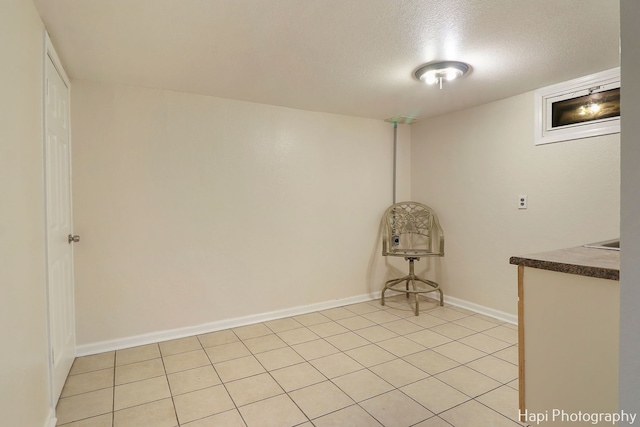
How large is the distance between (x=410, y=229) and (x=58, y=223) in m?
3.20

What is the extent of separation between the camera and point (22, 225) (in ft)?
4.45

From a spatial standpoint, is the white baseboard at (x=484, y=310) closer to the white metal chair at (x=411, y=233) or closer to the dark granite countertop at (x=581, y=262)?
the white metal chair at (x=411, y=233)

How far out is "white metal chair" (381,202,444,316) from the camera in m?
3.66

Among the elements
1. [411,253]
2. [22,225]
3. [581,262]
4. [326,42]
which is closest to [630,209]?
[581,262]

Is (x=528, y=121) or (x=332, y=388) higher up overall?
(x=528, y=121)

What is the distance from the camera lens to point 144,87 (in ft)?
8.79

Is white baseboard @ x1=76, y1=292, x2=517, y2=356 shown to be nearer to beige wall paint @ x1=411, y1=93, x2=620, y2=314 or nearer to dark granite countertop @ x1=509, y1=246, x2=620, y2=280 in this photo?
beige wall paint @ x1=411, y1=93, x2=620, y2=314

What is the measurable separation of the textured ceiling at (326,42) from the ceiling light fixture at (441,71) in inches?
2.5

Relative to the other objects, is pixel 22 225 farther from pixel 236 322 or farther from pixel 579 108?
pixel 579 108

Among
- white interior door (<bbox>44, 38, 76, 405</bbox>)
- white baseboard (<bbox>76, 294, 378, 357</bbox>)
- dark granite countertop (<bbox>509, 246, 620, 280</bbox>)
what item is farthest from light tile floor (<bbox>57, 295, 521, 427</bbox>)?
dark granite countertop (<bbox>509, 246, 620, 280</bbox>)

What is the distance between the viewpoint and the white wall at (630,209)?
2.03ft

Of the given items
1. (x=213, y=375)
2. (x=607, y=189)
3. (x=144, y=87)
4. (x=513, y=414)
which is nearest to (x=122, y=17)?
(x=144, y=87)

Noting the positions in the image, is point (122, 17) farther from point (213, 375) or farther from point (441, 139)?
point (441, 139)

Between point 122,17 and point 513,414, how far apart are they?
9.37ft
